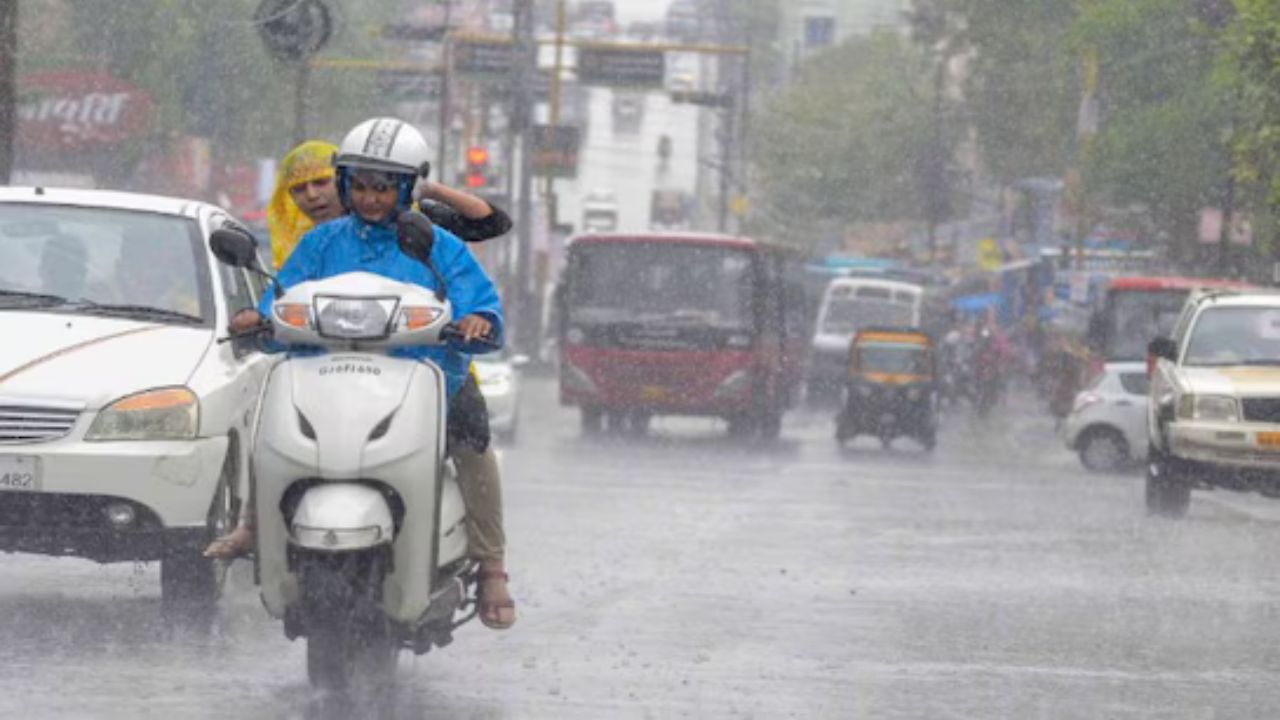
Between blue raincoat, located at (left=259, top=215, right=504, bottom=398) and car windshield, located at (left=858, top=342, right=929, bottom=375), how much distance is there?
114 feet

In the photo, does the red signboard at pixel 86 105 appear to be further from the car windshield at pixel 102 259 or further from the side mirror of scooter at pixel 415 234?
the side mirror of scooter at pixel 415 234

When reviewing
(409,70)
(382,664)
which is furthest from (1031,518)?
(409,70)

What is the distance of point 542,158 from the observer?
64.1 metres

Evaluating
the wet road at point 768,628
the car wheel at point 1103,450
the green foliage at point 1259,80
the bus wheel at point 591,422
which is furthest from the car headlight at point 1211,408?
the bus wheel at point 591,422

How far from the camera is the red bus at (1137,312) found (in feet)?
140

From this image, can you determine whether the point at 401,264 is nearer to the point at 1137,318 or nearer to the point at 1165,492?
the point at 1165,492

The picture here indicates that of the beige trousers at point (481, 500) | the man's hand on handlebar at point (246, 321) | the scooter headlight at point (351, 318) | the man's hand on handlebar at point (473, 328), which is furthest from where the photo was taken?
the beige trousers at point (481, 500)

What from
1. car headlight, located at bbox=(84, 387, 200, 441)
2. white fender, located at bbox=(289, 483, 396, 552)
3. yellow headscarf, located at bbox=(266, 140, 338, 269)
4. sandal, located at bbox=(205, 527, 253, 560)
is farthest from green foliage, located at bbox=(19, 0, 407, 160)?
white fender, located at bbox=(289, 483, 396, 552)

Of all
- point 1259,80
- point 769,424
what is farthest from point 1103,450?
point 1259,80

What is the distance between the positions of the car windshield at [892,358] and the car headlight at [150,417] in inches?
1288

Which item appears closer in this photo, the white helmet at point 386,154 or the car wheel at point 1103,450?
the white helmet at point 386,154

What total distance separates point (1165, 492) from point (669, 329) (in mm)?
14404

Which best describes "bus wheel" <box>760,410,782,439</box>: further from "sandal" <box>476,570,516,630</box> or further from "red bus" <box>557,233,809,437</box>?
"sandal" <box>476,570,516,630</box>

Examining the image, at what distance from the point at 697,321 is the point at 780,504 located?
14771 mm
